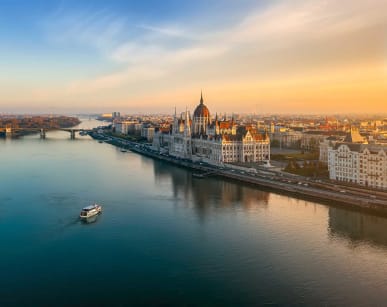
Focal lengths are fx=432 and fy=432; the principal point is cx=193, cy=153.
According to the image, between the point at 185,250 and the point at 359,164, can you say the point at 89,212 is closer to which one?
the point at 185,250

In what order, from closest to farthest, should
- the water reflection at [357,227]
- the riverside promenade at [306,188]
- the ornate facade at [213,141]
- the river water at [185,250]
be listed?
1. the river water at [185,250]
2. the water reflection at [357,227]
3. the riverside promenade at [306,188]
4. the ornate facade at [213,141]

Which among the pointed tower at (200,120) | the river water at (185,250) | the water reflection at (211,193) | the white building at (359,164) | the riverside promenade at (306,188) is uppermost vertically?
the pointed tower at (200,120)

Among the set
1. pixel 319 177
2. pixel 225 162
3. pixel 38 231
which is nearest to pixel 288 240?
pixel 38 231

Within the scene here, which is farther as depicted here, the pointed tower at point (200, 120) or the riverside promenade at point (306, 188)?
the pointed tower at point (200, 120)

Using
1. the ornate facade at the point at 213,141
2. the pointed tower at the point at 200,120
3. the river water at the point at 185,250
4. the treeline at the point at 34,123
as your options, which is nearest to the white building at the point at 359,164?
the river water at the point at 185,250

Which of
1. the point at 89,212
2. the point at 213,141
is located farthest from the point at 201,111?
the point at 89,212

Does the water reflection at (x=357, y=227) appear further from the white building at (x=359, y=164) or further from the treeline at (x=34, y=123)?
the treeline at (x=34, y=123)

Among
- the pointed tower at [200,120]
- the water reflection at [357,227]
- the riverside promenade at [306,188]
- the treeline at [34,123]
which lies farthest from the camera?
the treeline at [34,123]
